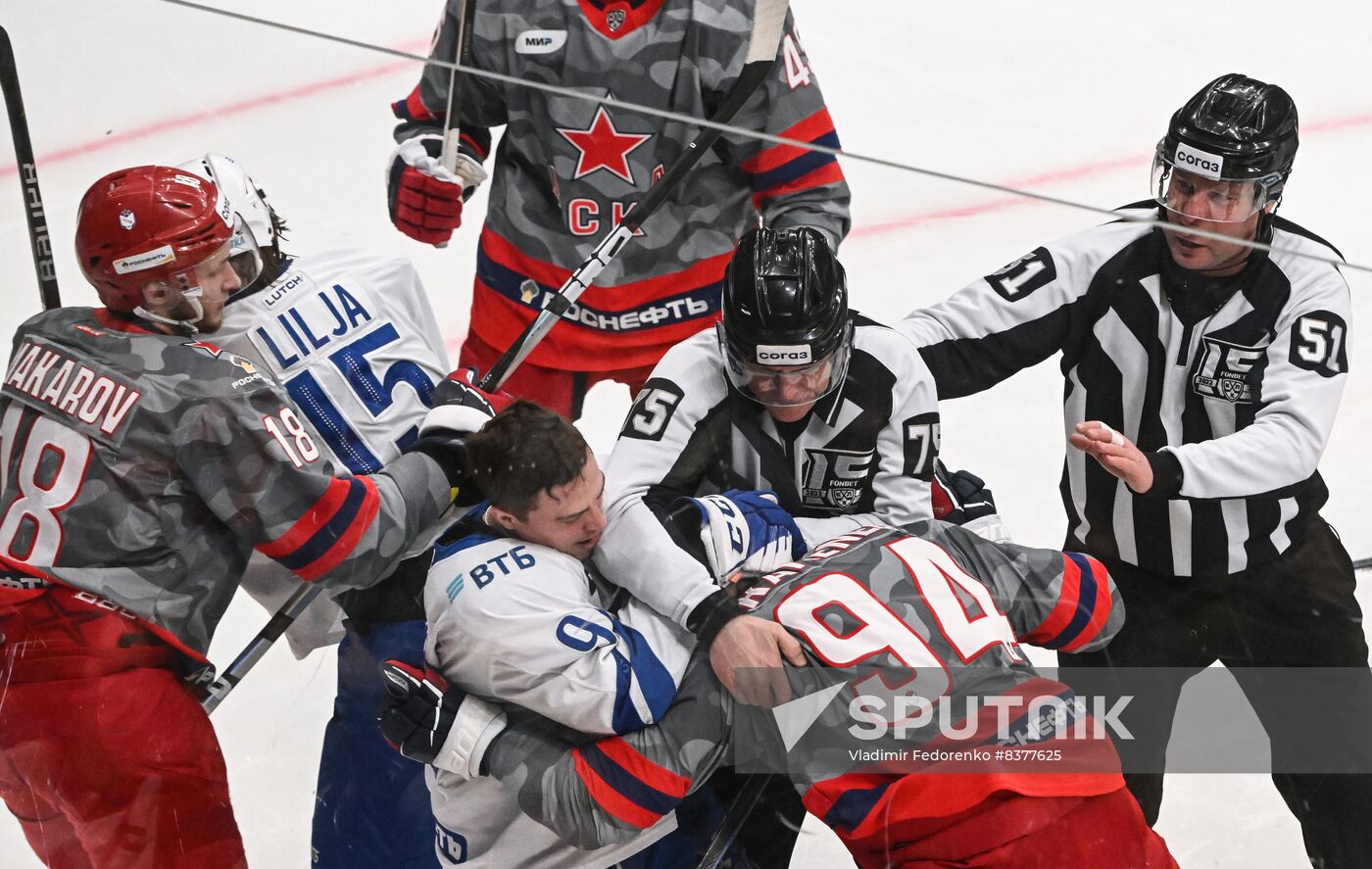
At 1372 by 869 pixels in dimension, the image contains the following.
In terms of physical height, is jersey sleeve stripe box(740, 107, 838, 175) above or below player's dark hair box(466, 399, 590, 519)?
above

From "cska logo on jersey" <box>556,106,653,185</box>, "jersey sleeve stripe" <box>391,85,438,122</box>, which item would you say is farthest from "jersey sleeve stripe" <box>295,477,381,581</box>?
"jersey sleeve stripe" <box>391,85,438,122</box>

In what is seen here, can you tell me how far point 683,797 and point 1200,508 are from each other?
2.10ft

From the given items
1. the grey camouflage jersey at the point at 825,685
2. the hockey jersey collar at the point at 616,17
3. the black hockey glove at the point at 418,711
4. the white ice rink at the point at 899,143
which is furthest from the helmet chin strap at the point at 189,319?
the hockey jersey collar at the point at 616,17

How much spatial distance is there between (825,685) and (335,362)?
2.35 feet

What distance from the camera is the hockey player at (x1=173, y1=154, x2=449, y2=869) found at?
5.86 ft

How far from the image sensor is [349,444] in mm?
1836

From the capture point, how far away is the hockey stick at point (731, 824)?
1.64 meters

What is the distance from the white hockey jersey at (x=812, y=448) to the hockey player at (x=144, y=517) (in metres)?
0.25

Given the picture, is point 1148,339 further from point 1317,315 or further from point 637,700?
point 637,700

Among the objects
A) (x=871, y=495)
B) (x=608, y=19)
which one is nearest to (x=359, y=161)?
(x=608, y=19)

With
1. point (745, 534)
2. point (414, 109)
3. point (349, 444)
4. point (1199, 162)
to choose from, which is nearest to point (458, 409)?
point (349, 444)

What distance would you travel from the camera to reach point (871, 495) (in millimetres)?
1699

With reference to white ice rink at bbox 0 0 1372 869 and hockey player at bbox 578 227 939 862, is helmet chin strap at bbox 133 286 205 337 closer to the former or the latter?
white ice rink at bbox 0 0 1372 869

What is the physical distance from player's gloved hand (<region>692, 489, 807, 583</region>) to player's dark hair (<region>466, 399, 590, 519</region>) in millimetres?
145
